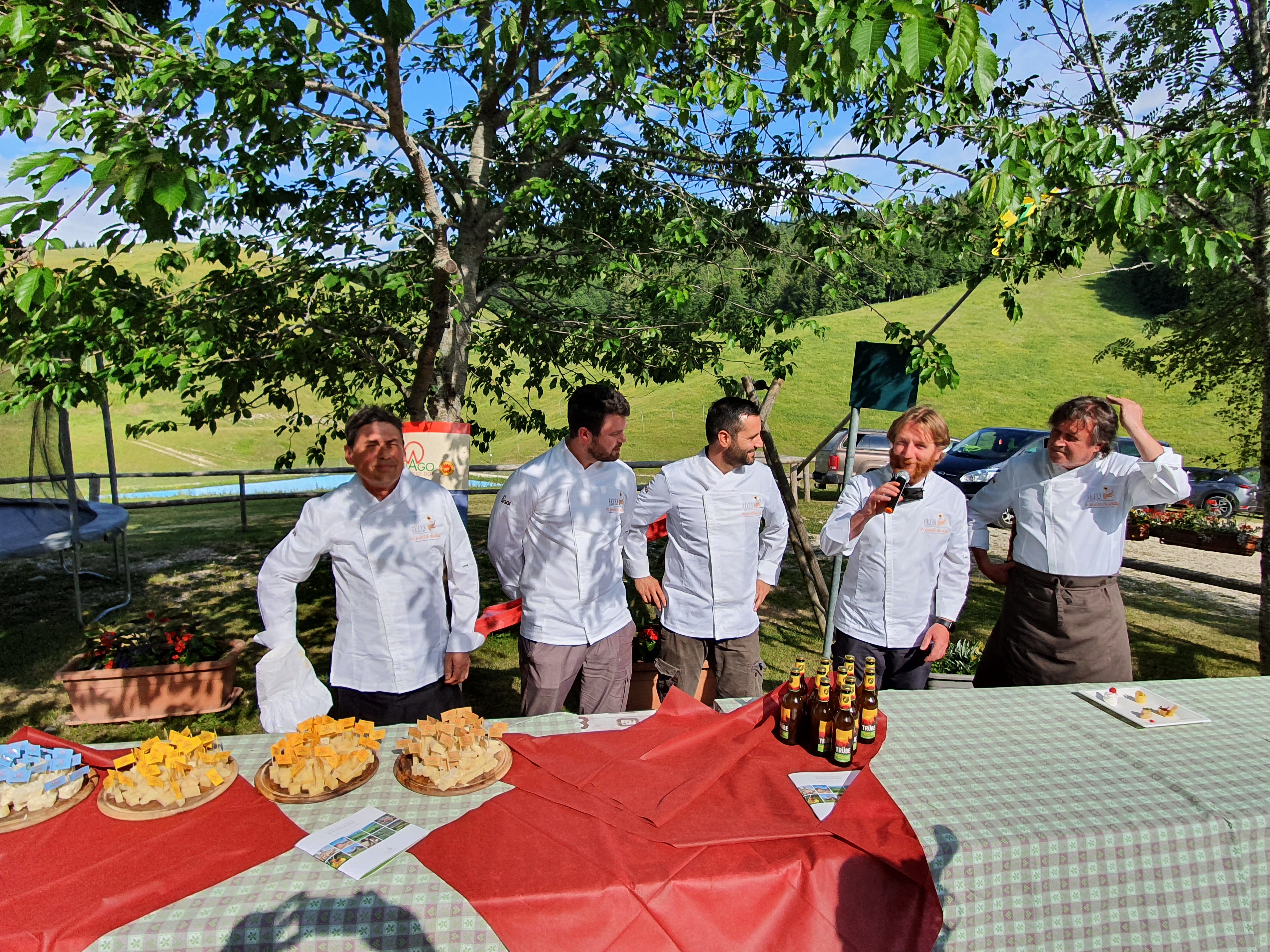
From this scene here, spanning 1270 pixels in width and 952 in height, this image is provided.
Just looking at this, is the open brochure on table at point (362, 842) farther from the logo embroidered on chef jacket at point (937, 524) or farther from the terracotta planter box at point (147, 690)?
the terracotta planter box at point (147, 690)

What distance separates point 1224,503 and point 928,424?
50.7 feet

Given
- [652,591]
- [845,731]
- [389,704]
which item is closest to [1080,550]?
[845,731]

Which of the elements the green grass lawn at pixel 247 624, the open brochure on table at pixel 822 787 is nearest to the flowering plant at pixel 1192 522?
the green grass lawn at pixel 247 624

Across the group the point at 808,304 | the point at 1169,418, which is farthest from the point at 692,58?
the point at 1169,418

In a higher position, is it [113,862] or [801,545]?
[113,862]

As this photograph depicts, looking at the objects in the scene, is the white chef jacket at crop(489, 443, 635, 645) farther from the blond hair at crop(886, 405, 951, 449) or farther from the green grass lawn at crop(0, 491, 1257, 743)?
the green grass lawn at crop(0, 491, 1257, 743)

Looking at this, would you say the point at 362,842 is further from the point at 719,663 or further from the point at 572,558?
the point at 719,663

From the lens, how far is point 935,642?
3.41 meters

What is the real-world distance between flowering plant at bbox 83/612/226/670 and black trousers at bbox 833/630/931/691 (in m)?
3.99

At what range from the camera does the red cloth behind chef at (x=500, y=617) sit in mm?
3414

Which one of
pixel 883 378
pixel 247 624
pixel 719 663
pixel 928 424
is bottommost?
pixel 247 624

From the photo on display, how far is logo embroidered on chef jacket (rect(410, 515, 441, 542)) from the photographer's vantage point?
2.89 m

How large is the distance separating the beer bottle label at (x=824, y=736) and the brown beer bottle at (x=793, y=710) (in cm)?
10

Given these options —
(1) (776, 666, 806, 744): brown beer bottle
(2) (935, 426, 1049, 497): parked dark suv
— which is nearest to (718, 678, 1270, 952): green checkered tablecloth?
(1) (776, 666, 806, 744): brown beer bottle
